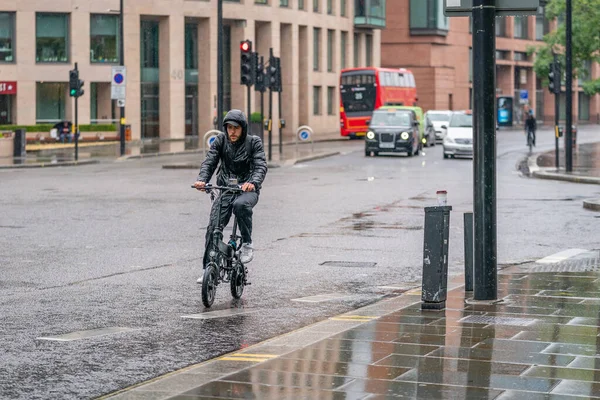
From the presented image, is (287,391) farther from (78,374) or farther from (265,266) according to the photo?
(265,266)

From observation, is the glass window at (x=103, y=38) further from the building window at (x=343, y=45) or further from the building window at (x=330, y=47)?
the building window at (x=343, y=45)

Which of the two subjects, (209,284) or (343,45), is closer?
(209,284)

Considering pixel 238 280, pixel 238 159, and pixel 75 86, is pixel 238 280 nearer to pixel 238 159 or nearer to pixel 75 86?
pixel 238 159

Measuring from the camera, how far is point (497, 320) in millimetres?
9625

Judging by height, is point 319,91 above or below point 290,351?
above

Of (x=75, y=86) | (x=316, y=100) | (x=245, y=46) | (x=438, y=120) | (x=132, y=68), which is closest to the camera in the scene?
(x=245, y=46)

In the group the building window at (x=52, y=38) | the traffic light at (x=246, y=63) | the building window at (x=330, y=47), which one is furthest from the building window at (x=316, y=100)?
the traffic light at (x=246, y=63)

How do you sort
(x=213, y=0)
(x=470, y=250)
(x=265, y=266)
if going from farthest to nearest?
1. (x=213, y=0)
2. (x=265, y=266)
3. (x=470, y=250)

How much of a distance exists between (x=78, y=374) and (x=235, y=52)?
216ft

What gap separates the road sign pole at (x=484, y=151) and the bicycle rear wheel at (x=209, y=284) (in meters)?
2.30

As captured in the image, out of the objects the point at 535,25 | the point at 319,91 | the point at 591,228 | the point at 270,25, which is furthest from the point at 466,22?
the point at 591,228

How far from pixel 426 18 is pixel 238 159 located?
82.9 metres

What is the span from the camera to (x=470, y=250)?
11188 millimetres

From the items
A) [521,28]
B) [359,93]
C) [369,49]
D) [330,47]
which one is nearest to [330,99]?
[330,47]
